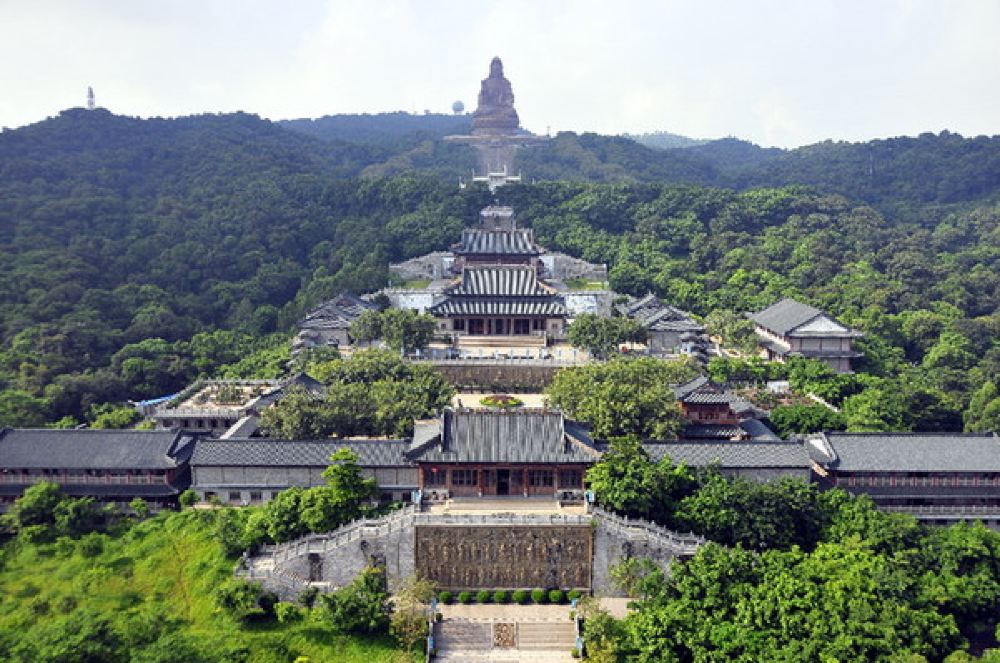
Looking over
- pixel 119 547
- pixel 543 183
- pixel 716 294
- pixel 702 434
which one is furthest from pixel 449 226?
pixel 119 547

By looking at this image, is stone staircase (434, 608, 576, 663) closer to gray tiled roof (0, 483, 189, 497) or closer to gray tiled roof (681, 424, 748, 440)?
gray tiled roof (681, 424, 748, 440)

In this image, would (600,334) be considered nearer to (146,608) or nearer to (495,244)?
(495,244)

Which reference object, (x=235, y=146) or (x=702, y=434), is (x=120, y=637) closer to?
(x=702, y=434)

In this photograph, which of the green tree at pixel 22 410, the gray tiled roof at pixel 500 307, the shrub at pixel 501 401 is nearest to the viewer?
the green tree at pixel 22 410

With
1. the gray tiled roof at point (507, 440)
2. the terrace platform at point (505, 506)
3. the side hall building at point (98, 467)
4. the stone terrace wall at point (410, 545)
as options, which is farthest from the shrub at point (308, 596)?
the side hall building at point (98, 467)

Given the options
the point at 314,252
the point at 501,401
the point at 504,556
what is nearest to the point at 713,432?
the point at 501,401

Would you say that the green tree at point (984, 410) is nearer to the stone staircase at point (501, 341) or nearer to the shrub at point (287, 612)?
the stone staircase at point (501, 341)

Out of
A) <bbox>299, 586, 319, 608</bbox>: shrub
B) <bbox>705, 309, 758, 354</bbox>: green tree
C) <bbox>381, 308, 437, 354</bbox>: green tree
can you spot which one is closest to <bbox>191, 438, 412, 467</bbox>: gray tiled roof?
<bbox>299, 586, 319, 608</bbox>: shrub
